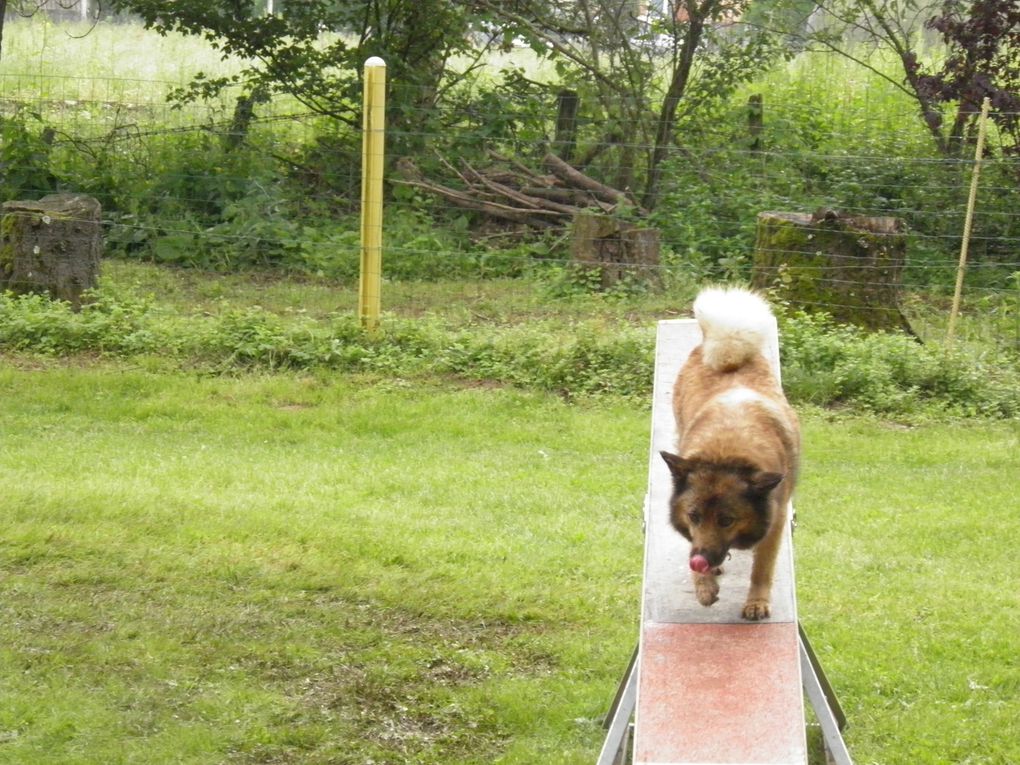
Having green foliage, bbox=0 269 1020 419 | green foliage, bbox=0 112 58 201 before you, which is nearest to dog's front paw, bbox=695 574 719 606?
green foliage, bbox=0 269 1020 419

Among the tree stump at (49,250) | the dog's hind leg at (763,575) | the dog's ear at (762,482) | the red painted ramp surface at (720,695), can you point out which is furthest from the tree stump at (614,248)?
the dog's ear at (762,482)

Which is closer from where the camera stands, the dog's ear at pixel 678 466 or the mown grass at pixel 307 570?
the dog's ear at pixel 678 466

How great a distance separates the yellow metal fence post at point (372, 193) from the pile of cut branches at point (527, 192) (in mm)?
3412

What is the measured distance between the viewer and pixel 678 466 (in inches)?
183

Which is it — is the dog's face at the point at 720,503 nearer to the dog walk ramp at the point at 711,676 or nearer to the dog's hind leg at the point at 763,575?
the dog's hind leg at the point at 763,575

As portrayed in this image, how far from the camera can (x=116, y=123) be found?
1659cm

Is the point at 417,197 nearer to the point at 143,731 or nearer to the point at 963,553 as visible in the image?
the point at 963,553

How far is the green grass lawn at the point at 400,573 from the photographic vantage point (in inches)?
225

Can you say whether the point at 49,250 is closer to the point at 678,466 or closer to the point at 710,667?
the point at 678,466

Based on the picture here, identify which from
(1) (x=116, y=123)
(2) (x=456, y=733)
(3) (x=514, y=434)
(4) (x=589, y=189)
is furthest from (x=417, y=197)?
(2) (x=456, y=733)

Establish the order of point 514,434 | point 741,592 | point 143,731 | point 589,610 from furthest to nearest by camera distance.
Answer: point 514,434 < point 589,610 < point 143,731 < point 741,592

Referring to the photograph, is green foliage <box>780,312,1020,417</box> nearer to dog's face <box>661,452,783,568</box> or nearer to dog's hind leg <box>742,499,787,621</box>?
dog's hind leg <box>742,499,787,621</box>

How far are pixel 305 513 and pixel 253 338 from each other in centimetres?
378

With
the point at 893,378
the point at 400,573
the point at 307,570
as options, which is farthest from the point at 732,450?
the point at 893,378
